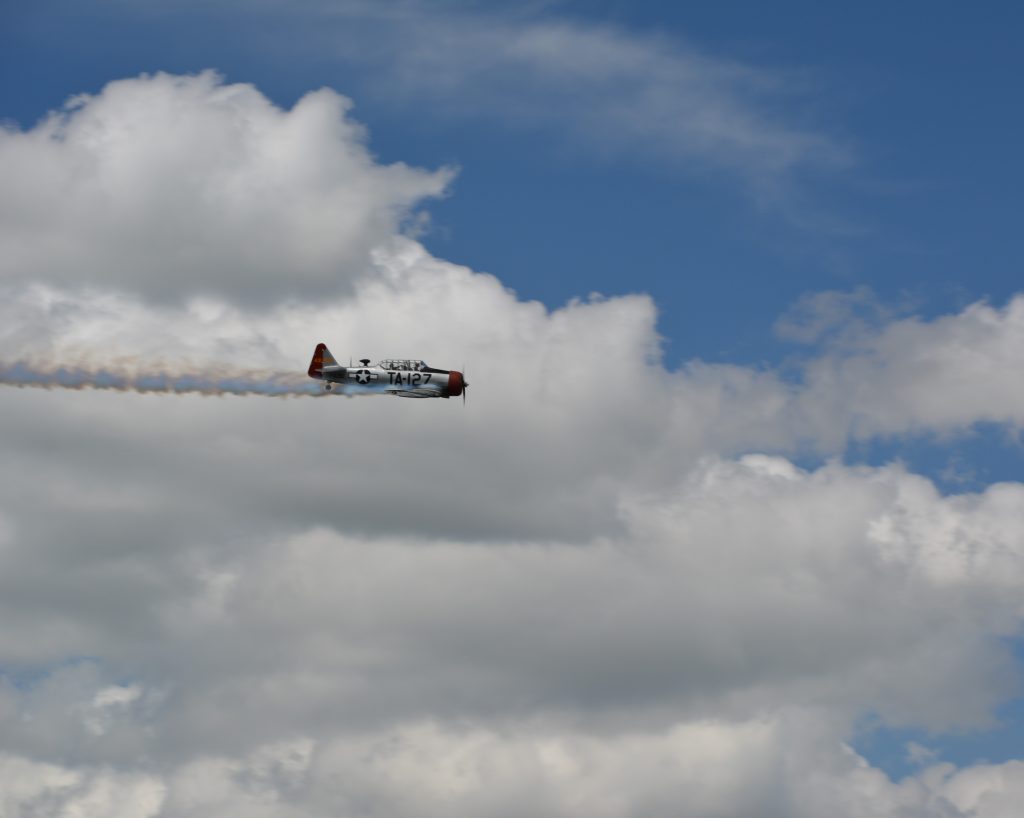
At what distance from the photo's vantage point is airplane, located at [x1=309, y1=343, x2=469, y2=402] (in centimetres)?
9356

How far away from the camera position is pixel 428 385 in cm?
9438

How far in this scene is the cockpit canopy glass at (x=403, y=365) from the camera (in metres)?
94.3

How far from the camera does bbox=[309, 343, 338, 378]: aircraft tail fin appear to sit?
93.7 m

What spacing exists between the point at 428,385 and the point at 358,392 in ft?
25.7

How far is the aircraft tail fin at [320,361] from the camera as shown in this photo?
3688 inches

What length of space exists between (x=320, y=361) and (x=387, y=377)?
25.7 feet

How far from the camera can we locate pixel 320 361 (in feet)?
310

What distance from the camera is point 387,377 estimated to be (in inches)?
3713

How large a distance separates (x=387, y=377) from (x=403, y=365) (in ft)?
7.45

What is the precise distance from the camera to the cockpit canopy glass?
9431 centimetres

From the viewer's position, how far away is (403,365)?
311 feet

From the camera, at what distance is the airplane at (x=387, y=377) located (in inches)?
3684
